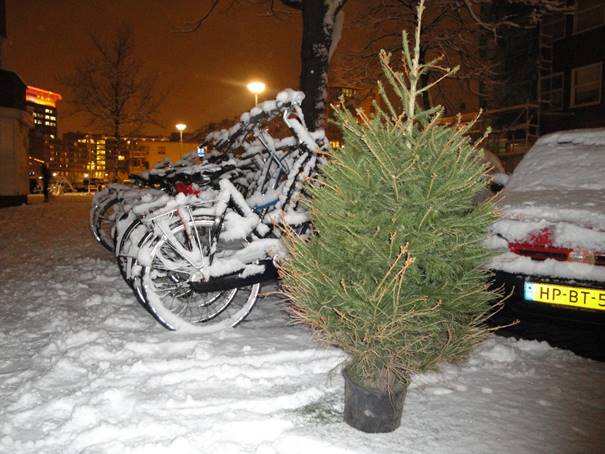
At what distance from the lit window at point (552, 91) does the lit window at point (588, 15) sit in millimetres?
2300

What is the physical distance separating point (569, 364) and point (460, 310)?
69.7 inches

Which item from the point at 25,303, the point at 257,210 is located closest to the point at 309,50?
the point at 257,210

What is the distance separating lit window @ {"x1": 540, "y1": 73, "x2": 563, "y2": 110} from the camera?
2547 centimetres

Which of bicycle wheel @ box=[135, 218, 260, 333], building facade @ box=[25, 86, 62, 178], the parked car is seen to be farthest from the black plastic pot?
building facade @ box=[25, 86, 62, 178]

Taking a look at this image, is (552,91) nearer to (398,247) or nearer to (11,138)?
(11,138)

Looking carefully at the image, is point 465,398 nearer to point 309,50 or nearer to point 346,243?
point 346,243

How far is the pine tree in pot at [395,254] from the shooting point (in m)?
2.57

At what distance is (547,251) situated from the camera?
3.81m

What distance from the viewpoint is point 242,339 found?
170 inches

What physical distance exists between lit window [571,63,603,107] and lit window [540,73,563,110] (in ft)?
2.33

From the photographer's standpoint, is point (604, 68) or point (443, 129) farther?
point (604, 68)

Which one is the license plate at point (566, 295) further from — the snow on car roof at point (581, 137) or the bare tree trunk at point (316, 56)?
the bare tree trunk at point (316, 56)

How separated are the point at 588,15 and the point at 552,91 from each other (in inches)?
147

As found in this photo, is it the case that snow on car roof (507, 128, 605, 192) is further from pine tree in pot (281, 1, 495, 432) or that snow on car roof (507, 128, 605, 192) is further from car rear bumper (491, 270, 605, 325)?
pine tree in pot (281, 1, 495, 432)
